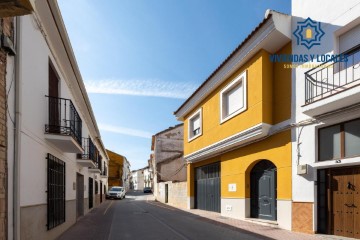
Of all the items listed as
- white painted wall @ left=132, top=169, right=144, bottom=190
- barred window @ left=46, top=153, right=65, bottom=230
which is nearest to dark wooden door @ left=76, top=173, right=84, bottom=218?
barred window @ left=46, top=153, right=65, bottom=230

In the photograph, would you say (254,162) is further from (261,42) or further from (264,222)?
(261,42)

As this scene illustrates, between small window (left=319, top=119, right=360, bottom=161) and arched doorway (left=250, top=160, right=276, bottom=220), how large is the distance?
259 centimetres

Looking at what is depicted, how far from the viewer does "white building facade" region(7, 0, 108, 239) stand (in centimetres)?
549

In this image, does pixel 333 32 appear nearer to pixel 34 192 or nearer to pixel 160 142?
pixel 34 192

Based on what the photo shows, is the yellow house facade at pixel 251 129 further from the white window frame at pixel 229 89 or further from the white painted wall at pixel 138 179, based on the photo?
the white painted wall at pixel 138 179

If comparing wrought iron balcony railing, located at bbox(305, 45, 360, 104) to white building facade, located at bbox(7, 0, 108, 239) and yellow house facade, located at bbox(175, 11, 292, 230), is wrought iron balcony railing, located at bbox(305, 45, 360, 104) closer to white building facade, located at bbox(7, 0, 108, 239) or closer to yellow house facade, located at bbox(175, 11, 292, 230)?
yellow house facade, located at bbox(175, 11, 292, 230)

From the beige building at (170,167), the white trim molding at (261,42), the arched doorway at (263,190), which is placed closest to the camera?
the white trim molding at (261,42)

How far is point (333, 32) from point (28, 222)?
8.69 meters

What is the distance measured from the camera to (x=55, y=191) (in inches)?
344

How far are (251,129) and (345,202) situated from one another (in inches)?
152

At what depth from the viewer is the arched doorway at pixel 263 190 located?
35.6 ft

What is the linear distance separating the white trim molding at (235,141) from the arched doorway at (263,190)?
1.13 metres

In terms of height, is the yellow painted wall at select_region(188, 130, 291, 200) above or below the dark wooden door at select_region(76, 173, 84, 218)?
Answer: above

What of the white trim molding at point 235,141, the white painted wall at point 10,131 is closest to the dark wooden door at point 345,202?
the white trim molding at point 235,141
